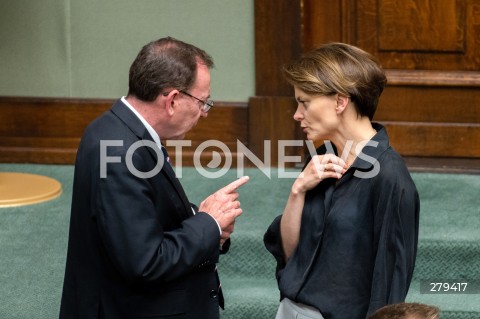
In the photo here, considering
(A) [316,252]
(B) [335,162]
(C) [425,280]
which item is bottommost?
(C) [425,280]

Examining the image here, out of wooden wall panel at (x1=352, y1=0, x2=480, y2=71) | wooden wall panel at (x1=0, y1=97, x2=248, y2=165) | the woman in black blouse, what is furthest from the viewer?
wooden wall panel at (x1=0, y1=97, x2=248, y2=165)

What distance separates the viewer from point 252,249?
15.2 ft

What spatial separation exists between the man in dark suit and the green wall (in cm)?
232

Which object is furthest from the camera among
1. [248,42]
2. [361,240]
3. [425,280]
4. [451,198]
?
[248,42]

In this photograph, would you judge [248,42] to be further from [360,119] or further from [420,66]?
[360,119]

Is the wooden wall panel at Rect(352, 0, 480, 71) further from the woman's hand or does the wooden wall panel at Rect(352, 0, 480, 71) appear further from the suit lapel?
the suit lapel

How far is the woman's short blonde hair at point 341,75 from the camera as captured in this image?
3.03 m

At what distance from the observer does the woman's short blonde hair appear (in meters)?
3.03

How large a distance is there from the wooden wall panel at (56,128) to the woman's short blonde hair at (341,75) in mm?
2431

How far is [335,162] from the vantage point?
3.04 meters

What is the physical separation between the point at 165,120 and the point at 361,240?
64cm

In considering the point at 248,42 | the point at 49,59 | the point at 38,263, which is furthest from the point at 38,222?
the point at 248,42

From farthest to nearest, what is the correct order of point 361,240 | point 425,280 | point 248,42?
point 248,42, point 425,280, point 361,240

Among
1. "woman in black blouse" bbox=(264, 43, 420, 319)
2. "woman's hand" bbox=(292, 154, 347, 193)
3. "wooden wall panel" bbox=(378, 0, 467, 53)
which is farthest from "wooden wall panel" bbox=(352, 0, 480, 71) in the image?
"woman's hand" bbox=(292, 154, 347, 193)
